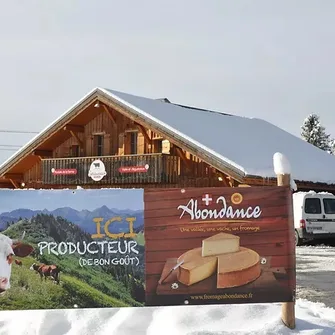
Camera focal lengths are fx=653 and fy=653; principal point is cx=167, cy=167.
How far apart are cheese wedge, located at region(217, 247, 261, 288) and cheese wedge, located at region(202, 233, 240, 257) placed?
56 millimetres

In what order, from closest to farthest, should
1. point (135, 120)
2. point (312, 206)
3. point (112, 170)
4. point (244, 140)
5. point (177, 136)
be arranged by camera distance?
Result: 1. point (312, 206)
2. point (177, 136)
3. point (135, 120)
4. point (112, 170)
5. point (244, 140)

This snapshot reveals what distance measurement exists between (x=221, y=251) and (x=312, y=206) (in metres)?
15.4

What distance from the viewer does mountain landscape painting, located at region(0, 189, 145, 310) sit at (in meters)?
7.05

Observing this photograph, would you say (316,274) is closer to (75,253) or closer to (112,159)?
(75,253)

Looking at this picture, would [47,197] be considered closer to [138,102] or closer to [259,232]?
[259,232]

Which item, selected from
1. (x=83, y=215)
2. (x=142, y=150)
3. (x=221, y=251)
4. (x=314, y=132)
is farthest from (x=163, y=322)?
(x=314, y=132)

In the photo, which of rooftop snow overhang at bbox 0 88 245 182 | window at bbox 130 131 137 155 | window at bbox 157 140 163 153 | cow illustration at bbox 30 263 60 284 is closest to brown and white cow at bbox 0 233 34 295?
cow illustration at bbox 30 263 60 284

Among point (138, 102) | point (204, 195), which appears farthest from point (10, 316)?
point (138, 102)

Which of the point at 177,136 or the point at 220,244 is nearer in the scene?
the point at 220,244

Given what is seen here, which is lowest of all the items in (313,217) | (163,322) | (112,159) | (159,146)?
(163,322)

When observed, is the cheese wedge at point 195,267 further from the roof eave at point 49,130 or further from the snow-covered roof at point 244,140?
the roof eave at point 49,130

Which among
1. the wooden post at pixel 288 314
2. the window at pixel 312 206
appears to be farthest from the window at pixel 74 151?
the wooden post at pixel 288 314

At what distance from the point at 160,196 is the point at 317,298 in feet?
13.3

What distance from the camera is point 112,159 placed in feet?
93.4
